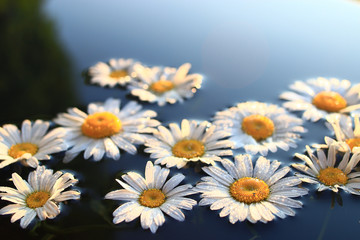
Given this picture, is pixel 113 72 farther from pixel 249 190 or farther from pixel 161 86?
pixel 249 190

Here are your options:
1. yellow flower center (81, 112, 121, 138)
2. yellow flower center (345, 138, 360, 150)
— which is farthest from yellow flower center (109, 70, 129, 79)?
yellow flower center (345, 138, 360, 150)

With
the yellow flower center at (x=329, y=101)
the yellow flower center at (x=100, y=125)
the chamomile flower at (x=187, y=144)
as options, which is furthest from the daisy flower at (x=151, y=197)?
the yellow flower center at (x=329, y=101)

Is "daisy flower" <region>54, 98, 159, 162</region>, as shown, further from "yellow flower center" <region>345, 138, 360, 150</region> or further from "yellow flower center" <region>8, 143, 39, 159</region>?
"yellow flower center" <region>345, 138, 360, 150</region>

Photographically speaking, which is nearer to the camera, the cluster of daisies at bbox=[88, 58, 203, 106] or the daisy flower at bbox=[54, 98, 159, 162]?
the daisy flower at bbox=[54, 98, 159, 162]

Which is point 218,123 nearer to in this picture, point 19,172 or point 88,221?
point 88,221

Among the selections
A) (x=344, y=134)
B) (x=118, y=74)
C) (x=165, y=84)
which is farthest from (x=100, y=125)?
(x=344, y=134)

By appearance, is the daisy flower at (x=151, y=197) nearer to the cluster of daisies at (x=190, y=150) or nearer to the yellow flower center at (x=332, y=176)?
the cluster of daisies at (x=190, y=150)

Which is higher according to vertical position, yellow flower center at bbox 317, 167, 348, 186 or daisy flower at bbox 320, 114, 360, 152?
daisy flower at bbox 320, 114, 360, 152

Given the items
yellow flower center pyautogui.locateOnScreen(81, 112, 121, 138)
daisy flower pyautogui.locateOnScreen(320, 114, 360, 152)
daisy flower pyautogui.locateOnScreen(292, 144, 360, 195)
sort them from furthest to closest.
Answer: yellow flower center pyautogui.locateOnScreen(81, 112, 121, 138) < daisy flower pyautogui.locateOnScreen(320, 114, 360, 152) < daisy flower pyautogui.locateOnScreen(292, 144, 360, 195)
